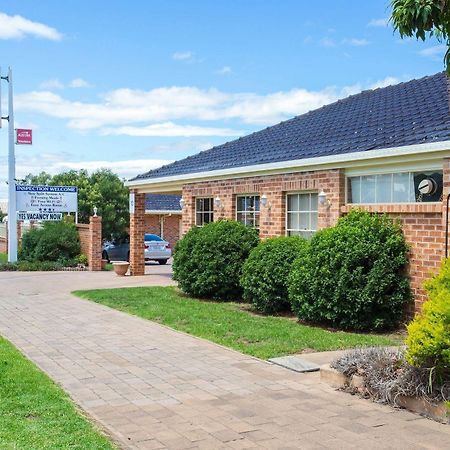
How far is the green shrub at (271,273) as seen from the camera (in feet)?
39.4

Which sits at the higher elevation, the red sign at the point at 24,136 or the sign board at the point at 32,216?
the red sign at the point at 24,136

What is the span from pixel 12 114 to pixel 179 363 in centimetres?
2009

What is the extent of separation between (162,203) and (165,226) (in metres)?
1.63

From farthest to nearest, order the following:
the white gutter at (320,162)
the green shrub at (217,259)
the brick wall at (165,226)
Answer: the brick wall at (165,226), the green shrub at (217,259), the white gutter at (320,162)

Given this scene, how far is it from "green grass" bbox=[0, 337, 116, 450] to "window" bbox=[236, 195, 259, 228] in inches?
317

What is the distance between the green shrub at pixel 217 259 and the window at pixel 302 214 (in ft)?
3.55

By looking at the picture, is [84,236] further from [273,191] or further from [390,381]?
[390,381]

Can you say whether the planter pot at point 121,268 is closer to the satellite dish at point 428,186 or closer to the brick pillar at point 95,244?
the brick pillar at point 95,244

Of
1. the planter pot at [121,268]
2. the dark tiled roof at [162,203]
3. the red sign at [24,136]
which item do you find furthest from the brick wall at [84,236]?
the dark tiled roof at [162,203]

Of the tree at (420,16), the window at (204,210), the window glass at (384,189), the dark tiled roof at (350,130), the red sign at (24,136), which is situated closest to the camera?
the tree at (420,16)

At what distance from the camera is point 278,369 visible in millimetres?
7879

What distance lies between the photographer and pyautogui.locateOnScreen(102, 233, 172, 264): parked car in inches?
1112

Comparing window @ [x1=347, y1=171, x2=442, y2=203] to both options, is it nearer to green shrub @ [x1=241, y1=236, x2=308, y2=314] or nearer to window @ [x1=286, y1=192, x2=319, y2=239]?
window @ [x1=286, y1=192, x2=319, y2=239]

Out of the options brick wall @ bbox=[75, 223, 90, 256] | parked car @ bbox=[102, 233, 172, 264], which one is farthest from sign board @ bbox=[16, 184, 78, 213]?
parked car @ bbox=[102, 233, 172, 264]
